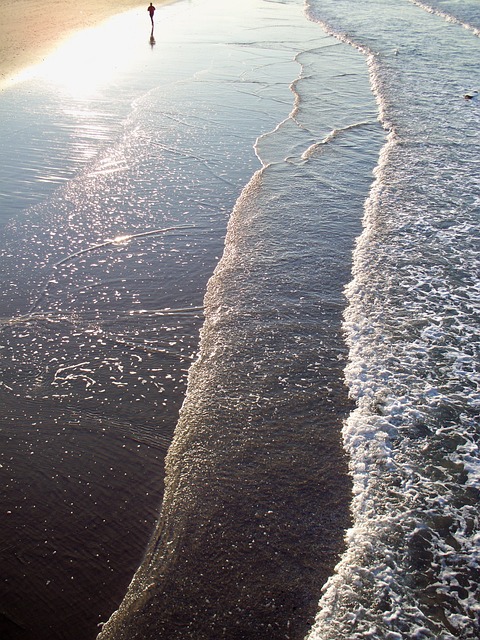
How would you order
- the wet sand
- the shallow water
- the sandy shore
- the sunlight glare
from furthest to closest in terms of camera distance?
the sandy shore < the sunlight glare < the shallow water < the wet sand

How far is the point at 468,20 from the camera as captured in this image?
26281 mm

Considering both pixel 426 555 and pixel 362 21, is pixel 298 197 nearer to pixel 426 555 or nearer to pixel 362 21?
pixel 426 555

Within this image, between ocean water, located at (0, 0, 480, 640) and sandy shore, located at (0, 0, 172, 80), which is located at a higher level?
sandy shore, located at (0, 0, 172, 80)

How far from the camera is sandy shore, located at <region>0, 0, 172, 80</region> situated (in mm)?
19203

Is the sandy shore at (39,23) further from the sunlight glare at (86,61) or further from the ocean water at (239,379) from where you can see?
the ocean water at (239,379)

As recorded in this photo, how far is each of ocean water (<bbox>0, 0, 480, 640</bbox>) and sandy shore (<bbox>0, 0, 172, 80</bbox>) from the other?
809cm

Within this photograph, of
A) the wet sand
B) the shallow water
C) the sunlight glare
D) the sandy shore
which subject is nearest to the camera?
the wet sand

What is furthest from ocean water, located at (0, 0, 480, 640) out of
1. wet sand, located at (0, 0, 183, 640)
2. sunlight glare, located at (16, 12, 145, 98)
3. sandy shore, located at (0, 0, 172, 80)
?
sandy shore, located at (0, 0, 172, 80)

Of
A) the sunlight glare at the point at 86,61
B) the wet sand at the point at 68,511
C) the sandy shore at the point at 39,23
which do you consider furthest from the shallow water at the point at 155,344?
the sandy shore at the point at 39,23

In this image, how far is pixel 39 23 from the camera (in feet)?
79.4

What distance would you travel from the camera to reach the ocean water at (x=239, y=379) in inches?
150

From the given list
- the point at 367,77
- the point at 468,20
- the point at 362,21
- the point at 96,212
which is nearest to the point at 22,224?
the point at 96,212

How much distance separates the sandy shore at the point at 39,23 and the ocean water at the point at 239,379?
319 inches

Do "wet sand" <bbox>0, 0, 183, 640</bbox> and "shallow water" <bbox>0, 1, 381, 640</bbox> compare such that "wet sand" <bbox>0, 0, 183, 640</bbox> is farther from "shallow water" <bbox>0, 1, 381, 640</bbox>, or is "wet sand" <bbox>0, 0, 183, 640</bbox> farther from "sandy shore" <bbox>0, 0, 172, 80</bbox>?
"sandy shore" <bbox>0, 0, 172, 80</bbox>
